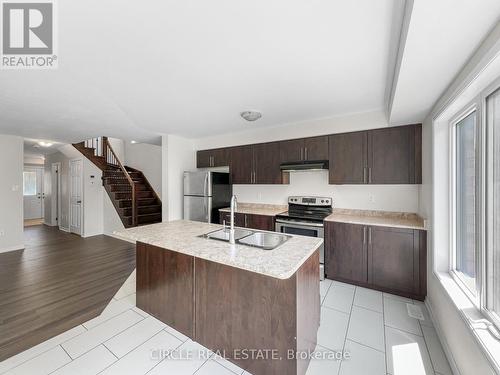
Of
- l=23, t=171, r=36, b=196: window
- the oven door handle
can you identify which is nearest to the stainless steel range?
the oven door handle

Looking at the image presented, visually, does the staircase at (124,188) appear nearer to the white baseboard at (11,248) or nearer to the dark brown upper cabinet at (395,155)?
the white baseboard at (11,248)

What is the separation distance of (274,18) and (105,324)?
9.80 ft

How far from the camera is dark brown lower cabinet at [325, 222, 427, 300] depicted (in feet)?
7.98

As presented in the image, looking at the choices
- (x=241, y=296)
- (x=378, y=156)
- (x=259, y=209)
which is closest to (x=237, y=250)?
(x=241, y=296)

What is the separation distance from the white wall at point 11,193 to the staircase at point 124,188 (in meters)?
1.31

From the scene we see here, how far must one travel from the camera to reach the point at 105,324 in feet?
6.89

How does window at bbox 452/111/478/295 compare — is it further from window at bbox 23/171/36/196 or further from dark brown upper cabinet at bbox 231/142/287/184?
window at bbox 23/171/36/196

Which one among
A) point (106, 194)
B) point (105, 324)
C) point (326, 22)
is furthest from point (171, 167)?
point (326, 22)

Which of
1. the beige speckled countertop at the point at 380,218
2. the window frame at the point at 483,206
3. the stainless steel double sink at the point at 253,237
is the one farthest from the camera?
the beige speckled countertop at the point at 380,218

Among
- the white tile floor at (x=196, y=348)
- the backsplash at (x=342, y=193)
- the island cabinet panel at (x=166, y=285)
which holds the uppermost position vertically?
the backsplash at (x=342, y=193)

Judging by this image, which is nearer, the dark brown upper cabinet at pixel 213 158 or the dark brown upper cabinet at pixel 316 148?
the dark brown upper cabinet at pixel 316 148

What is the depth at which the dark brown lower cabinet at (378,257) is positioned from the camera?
2434 mm

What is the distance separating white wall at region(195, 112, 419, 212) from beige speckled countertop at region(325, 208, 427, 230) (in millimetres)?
76

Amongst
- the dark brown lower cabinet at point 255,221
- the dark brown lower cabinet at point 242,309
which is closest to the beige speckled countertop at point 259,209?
the dark brown lower cabinet at point 255,221
